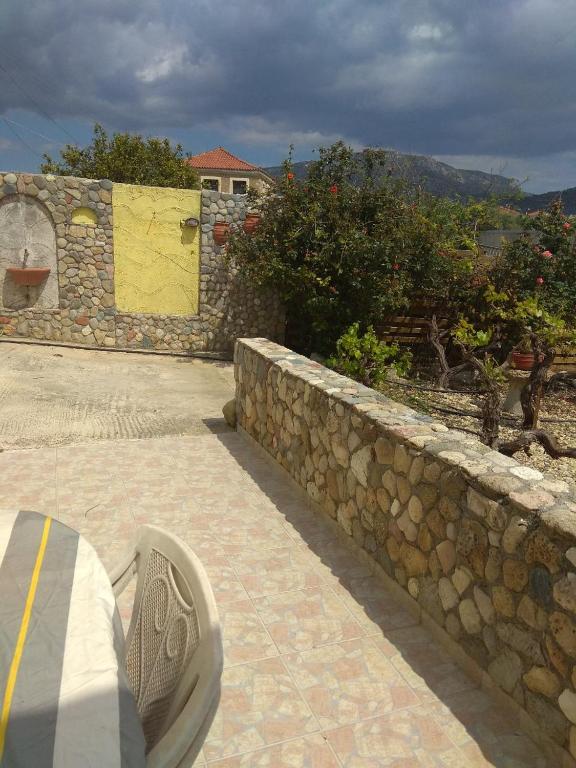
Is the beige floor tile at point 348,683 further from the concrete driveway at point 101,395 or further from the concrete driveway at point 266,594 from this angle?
the concrete driveway at point 101,395

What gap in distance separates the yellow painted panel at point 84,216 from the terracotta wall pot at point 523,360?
21.7 feet

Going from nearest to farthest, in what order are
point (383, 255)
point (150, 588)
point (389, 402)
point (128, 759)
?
1. point (128, 759)
2. point (150, 588)
3. point (389, 402)
4. point (383, 255)

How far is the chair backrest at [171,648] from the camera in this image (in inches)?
46.0

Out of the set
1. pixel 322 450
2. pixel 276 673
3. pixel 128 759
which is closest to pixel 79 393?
pixel 322 450

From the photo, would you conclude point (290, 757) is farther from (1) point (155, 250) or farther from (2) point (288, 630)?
(1) point (155, 250)

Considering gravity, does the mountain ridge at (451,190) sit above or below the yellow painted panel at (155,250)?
above

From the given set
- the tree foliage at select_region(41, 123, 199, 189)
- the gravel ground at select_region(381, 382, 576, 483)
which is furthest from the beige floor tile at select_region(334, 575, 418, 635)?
the tree foliage at select_region(41, 123, 199, 189)

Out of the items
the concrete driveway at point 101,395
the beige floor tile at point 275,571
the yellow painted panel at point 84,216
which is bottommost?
the beige floor tile at point 275,571

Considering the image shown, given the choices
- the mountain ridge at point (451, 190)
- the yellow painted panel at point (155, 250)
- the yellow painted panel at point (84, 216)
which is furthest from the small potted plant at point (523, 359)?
the yellow painted panel at point (84, 216)

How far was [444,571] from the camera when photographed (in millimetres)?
2621

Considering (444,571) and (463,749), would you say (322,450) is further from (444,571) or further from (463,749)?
(463,749)

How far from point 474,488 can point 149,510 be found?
226 cm

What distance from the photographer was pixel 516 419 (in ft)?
23.6

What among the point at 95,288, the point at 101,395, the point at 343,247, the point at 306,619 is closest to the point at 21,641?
the point at 306,619
